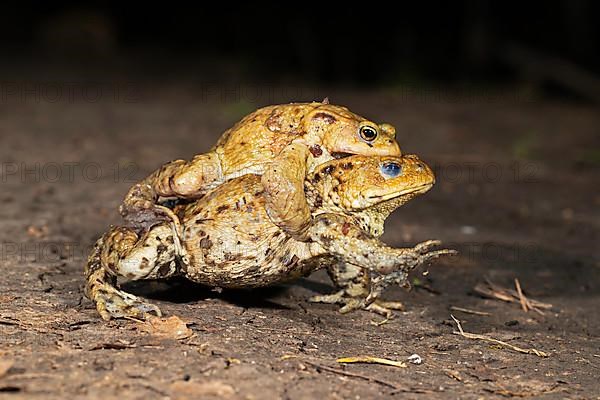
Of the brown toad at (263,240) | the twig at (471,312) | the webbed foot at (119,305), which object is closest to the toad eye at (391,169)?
the brown toad at (263,240)

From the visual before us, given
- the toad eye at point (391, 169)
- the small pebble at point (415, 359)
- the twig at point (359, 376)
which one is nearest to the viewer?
the twig at point (359, 376)

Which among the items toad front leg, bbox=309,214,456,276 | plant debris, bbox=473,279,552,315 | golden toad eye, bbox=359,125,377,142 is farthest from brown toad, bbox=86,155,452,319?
plant debris, bbox=473,279,552,315

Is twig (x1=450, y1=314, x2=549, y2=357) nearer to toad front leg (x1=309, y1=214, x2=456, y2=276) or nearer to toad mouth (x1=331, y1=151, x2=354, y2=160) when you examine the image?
toad front leg (x1=309, y1=214, x2=456, y2=276)

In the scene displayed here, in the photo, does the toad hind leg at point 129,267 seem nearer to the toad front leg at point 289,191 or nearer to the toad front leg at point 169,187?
the toad front leg at point 169,187

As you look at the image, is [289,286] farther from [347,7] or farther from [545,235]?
[347,7]

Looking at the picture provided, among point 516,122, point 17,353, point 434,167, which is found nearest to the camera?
point 17,353

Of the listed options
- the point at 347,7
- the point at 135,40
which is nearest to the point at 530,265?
the point at 347,7
